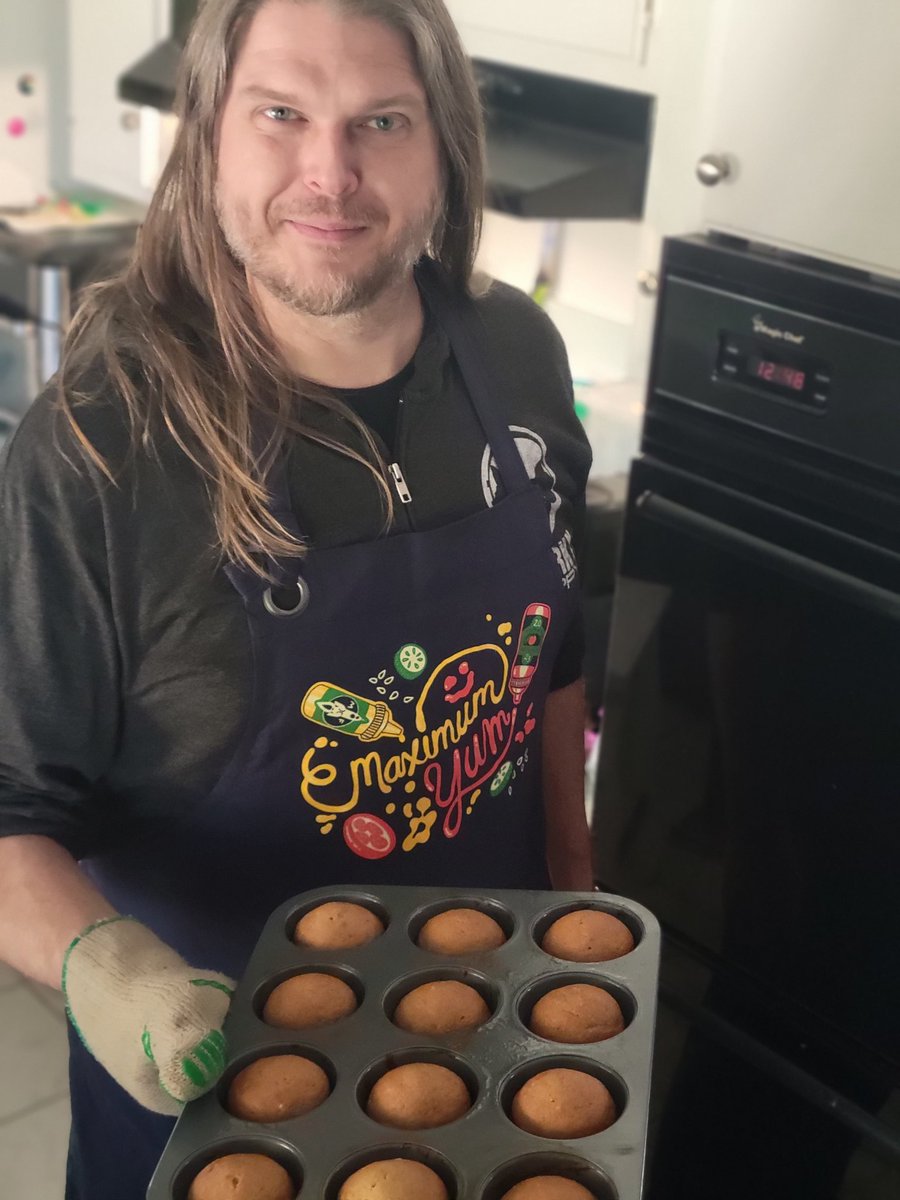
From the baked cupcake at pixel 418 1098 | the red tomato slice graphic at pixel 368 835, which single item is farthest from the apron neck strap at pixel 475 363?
the baked cupcake at pixel 418 1098

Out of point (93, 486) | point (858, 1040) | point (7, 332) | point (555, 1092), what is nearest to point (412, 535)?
point (93, 486)

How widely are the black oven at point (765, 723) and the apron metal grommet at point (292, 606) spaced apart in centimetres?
59

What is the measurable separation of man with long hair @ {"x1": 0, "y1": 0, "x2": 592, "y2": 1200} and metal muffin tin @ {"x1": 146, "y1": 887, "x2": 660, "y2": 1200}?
0.26 feet

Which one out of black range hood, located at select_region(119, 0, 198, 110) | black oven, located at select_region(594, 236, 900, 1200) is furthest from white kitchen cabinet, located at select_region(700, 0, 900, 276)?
black range hood, located at select_region(119, 0, 198, 110)

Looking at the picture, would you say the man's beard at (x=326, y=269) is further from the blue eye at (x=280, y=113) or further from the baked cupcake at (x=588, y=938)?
the baked cupcake at (x=588, y=938)

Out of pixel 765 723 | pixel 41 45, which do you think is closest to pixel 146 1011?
pixel 765 723

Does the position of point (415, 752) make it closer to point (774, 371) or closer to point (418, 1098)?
point (418, 1098)

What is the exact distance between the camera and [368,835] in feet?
3.64

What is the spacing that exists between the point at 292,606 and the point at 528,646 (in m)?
0.24

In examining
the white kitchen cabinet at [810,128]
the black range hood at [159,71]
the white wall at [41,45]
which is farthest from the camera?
the white wall at [41,45]

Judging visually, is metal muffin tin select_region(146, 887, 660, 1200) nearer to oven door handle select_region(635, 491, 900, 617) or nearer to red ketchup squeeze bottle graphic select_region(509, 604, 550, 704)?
red ketchup squeeze bottle graphic select_region(509, 604, 550, 704)

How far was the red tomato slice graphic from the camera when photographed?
1101 mm

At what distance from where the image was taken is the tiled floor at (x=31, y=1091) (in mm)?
1919

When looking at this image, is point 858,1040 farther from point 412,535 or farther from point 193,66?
point 193,66
